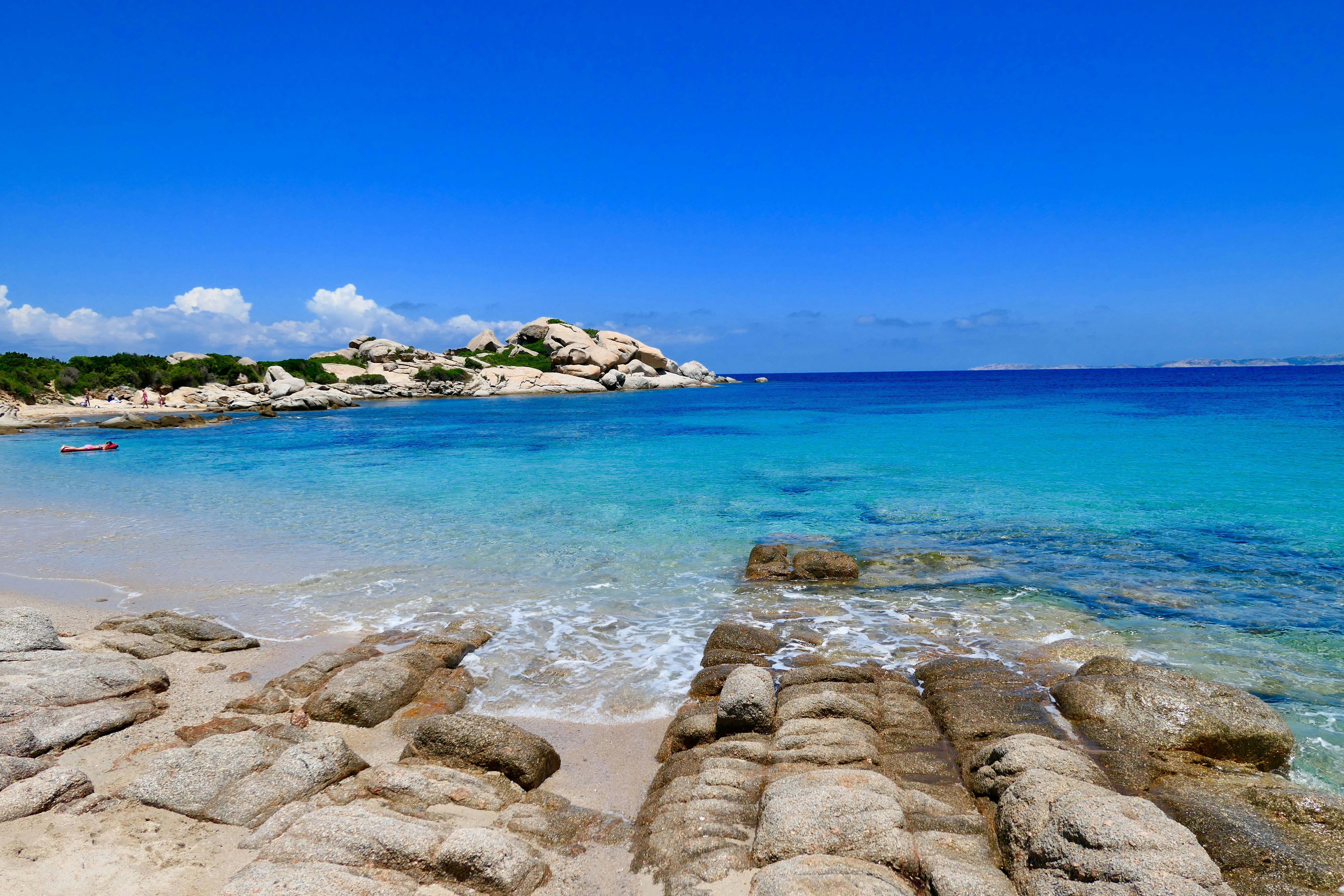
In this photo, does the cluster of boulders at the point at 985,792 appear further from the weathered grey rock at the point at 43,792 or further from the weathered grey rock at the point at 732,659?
the weathered grey rock at the point at 43,792

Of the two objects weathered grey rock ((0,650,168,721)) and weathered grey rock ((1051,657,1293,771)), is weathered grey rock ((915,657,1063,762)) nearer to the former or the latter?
weathered grey rock ((1051,657,1293,771))

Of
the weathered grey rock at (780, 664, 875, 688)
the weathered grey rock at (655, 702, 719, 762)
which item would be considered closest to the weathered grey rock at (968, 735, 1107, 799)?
the weathered grey rock at (780, 664, 875, 688)

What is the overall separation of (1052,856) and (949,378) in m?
196

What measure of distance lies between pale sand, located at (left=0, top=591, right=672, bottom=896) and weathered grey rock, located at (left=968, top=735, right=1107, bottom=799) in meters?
2.68

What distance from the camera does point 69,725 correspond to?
610 centimetres

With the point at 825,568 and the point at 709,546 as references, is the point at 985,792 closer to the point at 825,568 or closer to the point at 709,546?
the point at 825,568

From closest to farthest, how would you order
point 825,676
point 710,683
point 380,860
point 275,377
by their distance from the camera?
point 380,860 → point 825,676 → point 710,683 → point 275,377

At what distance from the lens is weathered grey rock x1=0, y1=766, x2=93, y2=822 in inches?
187

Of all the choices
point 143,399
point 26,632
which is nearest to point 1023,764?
point 26,632

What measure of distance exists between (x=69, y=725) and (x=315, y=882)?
4.12 meters

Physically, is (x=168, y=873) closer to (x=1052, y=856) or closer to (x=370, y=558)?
(x=1052, y=856)

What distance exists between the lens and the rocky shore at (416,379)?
56.6 m

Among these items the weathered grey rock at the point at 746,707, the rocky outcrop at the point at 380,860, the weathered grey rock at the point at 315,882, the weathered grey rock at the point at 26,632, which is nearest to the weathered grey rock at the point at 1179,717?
the weathered grey rock at the point at 746,707

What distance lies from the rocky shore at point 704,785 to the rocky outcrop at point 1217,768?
2 cm
